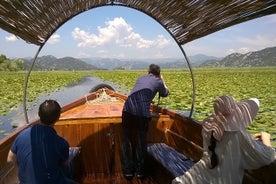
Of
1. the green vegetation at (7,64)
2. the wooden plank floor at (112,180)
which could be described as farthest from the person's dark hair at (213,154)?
the green vegetation at (7,64)

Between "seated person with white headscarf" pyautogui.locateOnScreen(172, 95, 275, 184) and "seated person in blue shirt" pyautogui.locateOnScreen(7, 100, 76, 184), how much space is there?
95 cm

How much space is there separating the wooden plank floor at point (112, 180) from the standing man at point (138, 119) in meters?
0.06

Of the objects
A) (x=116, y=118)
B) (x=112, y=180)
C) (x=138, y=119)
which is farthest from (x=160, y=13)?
(x=112, y=180)

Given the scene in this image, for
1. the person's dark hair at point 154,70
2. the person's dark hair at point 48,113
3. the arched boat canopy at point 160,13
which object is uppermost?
the arched boat canopy at point 160,13

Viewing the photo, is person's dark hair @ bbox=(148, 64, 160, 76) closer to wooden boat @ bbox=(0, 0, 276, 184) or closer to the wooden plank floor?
wooden boat @ bbox=(0, 0, 276, 184)

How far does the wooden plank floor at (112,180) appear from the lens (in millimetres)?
3789

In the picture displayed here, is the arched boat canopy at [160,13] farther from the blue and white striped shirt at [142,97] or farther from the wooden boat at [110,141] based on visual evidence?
the wooden boat at [110,141]

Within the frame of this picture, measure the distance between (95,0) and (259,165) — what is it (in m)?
2.48

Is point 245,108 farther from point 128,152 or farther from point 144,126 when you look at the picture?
point 128,152

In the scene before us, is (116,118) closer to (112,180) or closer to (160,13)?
(112,180)

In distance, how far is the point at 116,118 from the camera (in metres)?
4.20

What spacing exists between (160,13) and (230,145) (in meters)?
2.14

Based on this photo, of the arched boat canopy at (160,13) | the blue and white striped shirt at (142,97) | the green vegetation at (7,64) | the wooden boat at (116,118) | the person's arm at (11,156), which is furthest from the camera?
the green vegetation at (7,64)

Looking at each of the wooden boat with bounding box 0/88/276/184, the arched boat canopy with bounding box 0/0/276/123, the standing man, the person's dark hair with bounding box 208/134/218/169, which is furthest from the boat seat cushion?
the arched boat canopy with bounding box 0/0/276/123
